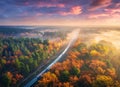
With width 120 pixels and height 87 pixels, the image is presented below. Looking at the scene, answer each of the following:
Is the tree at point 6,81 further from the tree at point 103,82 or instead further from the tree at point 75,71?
the tree at point 103,82

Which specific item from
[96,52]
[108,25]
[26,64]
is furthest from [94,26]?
[26,64]

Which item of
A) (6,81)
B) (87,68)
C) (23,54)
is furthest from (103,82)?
(23,54)

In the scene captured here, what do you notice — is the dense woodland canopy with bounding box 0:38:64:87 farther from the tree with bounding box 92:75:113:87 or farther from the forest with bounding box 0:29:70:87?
the tree with bounding box 92:75:113:87

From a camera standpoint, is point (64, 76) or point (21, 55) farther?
point (21, 55)

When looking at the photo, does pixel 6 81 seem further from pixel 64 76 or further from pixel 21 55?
pixel 64 76

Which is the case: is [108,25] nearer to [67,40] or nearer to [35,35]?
[67,40]

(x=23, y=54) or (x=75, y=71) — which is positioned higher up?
(x=23, y=54)

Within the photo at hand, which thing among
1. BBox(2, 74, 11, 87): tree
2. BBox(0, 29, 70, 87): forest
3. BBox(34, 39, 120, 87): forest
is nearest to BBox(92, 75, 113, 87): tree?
BBox(34, 39, 120, 87): forest

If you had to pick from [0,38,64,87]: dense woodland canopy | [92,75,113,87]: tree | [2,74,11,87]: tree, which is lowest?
[92,75,113,87]: tree

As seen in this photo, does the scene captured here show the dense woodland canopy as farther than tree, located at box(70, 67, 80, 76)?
Yes
